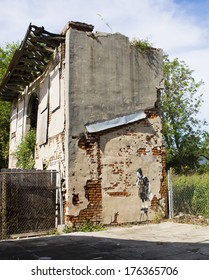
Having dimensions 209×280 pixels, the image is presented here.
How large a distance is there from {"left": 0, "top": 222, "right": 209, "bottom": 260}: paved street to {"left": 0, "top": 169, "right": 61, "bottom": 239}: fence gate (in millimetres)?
755

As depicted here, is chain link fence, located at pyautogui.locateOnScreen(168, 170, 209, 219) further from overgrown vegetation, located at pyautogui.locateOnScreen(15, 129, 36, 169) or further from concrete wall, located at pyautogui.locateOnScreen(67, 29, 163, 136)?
overgrown vegetation, located at pyautogui.locateOnScreen(15, 129, 36, 169)

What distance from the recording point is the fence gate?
351 inches

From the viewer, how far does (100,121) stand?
32.2ft

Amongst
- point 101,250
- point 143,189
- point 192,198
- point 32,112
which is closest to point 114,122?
point 143,189

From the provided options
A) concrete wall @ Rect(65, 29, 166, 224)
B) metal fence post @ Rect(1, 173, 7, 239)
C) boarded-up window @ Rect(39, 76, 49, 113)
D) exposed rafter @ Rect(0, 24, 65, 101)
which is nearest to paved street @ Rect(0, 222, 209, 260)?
metal fence post @ Rect(1, 173, 7, 239)

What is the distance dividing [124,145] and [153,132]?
4.10 ft

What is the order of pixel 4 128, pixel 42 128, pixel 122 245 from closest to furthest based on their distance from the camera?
pixel 122 245 → pixel 42 128 → pixel 4 128

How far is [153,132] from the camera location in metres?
10.6

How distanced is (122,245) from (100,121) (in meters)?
4.22

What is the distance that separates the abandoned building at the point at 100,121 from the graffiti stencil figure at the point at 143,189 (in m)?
0.05

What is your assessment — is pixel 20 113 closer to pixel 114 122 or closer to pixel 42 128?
pixel 42 128

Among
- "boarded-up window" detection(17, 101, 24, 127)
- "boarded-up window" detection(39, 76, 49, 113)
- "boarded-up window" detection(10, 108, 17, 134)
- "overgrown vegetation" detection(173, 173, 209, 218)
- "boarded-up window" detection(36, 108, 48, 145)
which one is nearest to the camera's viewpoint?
"overgrown vegetation" detection(173, 173, 209, 218)

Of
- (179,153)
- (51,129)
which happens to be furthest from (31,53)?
(179,153)

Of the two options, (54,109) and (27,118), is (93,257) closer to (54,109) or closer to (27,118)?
(54,109)
